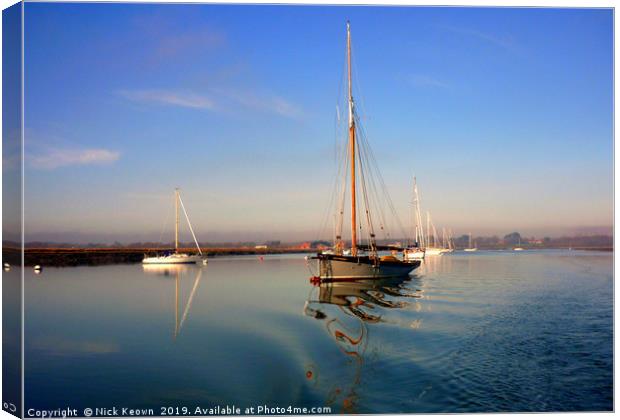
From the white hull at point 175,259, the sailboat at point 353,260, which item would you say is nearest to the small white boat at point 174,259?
the white hull at point 175,259

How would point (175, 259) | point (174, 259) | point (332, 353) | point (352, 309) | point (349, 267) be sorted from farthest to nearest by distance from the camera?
point (175, 259)
point (174, 259)
point (349, 267)
point (352, 309)
point (332, 353)

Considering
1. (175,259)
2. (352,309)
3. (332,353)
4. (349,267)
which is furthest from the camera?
(175,259)

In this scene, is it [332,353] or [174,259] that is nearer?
[332,353]

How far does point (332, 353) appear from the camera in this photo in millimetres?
10258

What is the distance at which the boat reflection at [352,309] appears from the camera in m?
7.86

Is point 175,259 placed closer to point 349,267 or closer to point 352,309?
point 349,267

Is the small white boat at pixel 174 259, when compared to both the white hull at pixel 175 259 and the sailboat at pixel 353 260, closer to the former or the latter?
the white hull at pixel 175 259

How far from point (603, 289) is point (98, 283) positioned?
25.6 metres

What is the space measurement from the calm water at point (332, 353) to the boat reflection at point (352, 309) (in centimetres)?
5

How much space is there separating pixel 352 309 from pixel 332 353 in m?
6.29

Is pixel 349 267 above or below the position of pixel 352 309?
above

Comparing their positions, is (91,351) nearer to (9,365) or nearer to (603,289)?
(9,365)

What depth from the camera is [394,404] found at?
7246 mm

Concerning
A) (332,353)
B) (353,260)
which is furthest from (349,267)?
(332,353)
